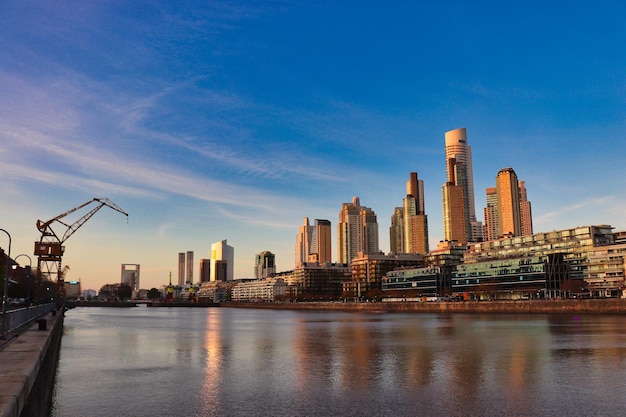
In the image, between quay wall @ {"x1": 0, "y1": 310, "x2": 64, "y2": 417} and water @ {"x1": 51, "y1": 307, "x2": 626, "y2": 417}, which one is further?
water @ {"x1": 51, "y1": 307, "x2": 626, "y2": 417}

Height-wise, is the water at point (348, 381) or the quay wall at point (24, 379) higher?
the quay wall at point (24, 379)

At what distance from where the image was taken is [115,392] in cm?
3066

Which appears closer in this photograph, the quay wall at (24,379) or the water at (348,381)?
the quay wall at (24,379)

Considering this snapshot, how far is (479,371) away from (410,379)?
230 inches

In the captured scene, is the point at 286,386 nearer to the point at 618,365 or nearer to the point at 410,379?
the point at 410,379

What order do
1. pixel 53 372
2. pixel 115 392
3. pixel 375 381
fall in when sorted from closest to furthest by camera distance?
pixel 115 392 → pixel 375 381 → pixel 53 372

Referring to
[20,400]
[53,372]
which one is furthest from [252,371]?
[20,400]

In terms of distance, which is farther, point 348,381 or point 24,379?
point 348,381

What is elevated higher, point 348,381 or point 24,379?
point 24,379

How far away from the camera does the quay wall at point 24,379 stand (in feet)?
68.4

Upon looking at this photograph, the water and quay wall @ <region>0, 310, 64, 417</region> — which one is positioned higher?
quay wall @ <region>0, 310, 64, 417</region>

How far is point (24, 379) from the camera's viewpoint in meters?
24.2

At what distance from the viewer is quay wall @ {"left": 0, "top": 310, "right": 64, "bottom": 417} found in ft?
68.4

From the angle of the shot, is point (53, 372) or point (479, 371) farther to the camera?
point (53, 372)
